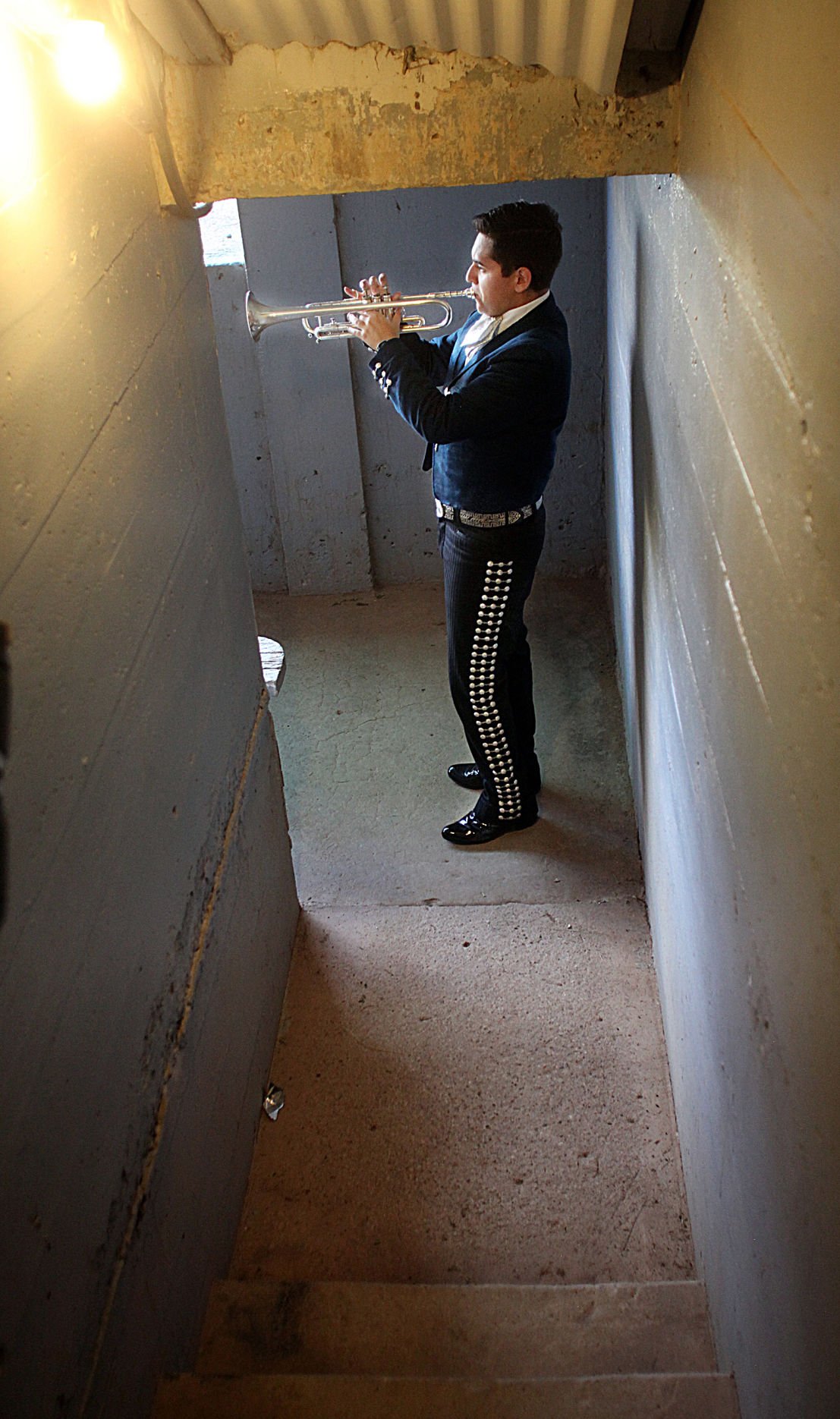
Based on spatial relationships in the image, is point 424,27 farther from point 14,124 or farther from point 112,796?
point 112,796

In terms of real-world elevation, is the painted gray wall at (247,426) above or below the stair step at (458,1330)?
above

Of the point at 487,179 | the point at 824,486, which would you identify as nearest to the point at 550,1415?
the point at 824,486

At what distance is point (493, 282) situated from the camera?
119 inches

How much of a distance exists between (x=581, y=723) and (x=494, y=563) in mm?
1191

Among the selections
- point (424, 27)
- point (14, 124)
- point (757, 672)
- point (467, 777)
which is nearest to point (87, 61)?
point (14, 124)

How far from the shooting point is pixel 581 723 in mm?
4258

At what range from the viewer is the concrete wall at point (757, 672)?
4.07 feet

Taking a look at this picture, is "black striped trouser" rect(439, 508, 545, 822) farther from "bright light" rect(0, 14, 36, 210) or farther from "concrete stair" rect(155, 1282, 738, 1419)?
"bright light" rect(0, 14, 36, 210)

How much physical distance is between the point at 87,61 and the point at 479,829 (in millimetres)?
2546

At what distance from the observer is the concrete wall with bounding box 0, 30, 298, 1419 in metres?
1.52

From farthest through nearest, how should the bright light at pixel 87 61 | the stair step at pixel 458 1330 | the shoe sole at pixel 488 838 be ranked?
the shoe sole at pixel 488 838 < the stair step at pixel 458 1330 < the bright light at pixel 87 61

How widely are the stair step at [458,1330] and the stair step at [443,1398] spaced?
16cm

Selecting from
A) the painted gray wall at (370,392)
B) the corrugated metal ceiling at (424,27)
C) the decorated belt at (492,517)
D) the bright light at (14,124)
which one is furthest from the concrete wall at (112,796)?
the painted gray wall at (370,392)

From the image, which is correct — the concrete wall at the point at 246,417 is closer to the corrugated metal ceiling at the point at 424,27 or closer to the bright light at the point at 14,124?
the corrugated metal ceiling at the point at 424,27
